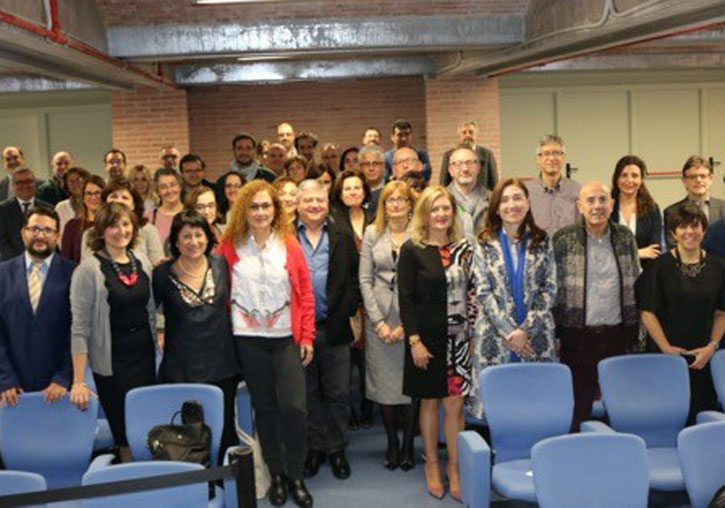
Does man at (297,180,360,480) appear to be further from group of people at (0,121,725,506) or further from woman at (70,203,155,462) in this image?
woman at (70,203,155,462)

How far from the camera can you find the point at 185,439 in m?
4.04

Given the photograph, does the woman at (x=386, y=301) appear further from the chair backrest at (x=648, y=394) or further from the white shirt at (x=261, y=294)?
the chair backrest at (x=648, y=394)

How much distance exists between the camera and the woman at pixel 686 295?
4855 millimetres

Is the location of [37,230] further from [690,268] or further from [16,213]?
[690,268]

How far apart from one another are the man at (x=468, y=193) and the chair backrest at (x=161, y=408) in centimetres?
195

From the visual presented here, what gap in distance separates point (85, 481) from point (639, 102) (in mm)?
12134

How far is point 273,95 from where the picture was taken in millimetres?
12836

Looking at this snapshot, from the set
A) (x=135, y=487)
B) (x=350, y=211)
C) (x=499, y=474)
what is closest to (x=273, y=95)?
(x=350, y=211)

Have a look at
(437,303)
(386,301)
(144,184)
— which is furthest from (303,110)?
(437,303)

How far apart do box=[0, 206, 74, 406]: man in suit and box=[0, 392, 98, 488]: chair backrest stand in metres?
0.20

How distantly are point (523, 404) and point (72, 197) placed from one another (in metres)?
3.95

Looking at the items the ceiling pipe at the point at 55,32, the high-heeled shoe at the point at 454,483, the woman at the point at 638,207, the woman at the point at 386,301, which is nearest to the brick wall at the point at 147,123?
the ceiling pipe at the point at 55,32

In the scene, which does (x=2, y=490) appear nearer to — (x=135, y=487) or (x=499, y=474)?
(x=135, y=487)

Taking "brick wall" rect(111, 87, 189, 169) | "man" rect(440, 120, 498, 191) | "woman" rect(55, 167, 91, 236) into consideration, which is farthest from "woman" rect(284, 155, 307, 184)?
"brick wall" rect(111, 87, 189, 169)
